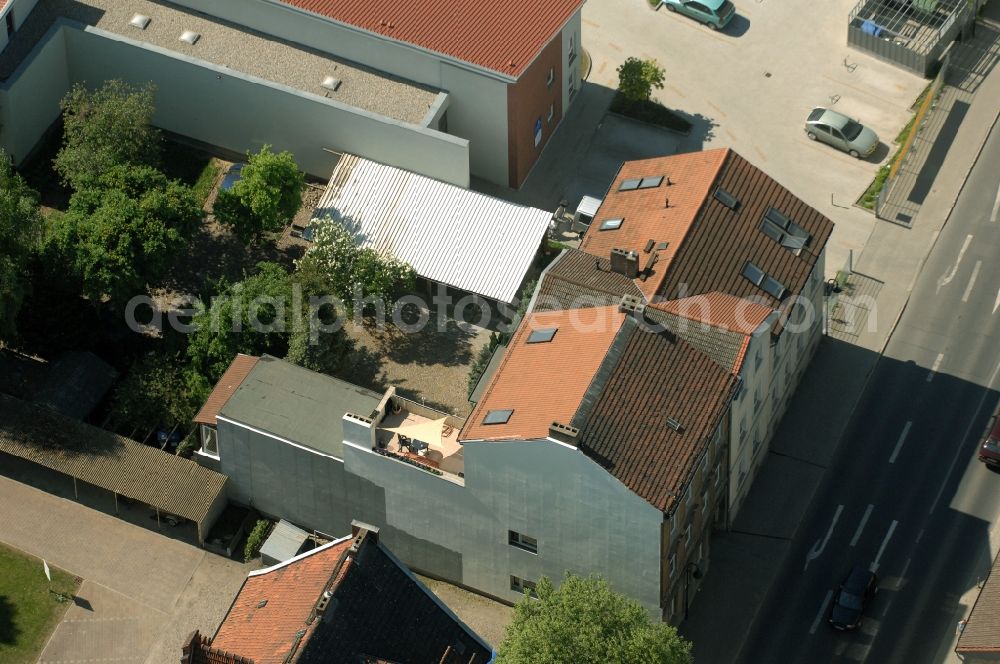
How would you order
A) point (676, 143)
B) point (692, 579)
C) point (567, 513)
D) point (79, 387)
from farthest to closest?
1. point (676, 143)
2. point (79, 387)
3. point (692, 579)
4. point (567, 513)

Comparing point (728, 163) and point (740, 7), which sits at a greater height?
point (740, 7)

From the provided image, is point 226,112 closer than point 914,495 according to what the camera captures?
No

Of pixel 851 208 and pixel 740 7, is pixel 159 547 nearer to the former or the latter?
pixel 851 208

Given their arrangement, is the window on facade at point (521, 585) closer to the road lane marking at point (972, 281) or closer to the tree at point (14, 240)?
the tree at point (14, 240)

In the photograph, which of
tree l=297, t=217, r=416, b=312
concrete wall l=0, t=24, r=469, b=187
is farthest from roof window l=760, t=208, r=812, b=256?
tree l=297, t=217, r=416, b=312

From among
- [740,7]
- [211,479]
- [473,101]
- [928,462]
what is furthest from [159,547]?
[740,7]

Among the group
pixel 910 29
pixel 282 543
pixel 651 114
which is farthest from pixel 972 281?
pixel 282 543

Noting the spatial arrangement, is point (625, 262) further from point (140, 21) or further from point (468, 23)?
point (140, 21)

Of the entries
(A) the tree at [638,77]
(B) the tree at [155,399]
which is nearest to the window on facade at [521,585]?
(B) the tree at [155,399]
